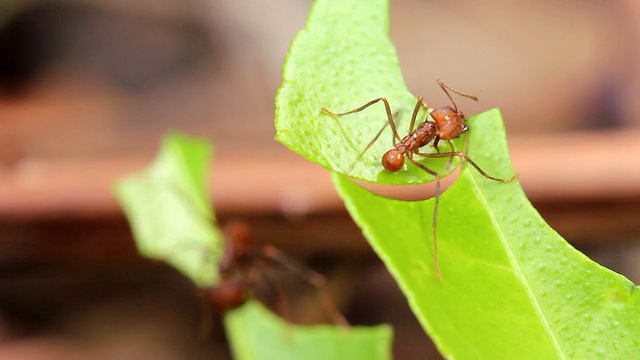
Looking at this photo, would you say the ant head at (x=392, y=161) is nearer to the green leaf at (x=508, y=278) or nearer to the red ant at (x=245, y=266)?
the green leaf at (x=508, y=278)

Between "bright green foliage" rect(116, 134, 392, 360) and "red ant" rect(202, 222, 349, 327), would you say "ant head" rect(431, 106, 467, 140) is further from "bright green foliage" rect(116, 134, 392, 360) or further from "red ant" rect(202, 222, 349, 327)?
"red ant" rect(202, 222, 349, 327)

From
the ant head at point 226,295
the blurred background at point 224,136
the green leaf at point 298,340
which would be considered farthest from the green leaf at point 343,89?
the blurred background at point 224,136

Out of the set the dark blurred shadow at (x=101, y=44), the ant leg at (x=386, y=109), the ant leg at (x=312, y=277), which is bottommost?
the ant leg at (x=312, y=277)

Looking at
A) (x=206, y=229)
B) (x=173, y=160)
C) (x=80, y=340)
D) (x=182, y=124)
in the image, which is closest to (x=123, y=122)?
(x=182, y=124)

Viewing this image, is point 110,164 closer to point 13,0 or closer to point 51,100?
point 51,100

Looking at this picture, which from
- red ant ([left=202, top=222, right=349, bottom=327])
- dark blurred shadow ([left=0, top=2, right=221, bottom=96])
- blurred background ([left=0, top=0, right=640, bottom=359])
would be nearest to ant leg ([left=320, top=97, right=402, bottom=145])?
red ant ([left=202, top=222, right=349, bottom=327])

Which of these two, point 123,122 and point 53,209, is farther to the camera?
point 123,122

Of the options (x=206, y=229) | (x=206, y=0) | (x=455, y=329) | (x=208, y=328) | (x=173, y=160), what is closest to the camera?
(x=455, y=329)

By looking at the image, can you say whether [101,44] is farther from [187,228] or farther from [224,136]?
[187,228]
